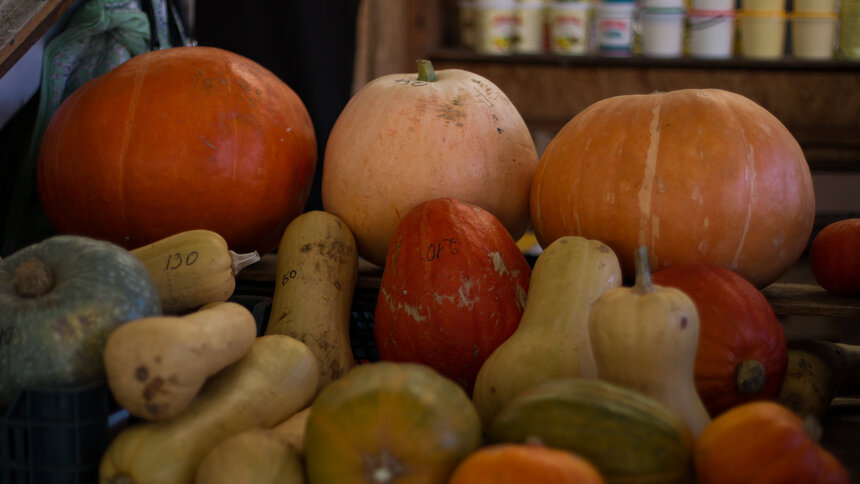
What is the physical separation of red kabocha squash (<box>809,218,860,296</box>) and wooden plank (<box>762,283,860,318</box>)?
0.02 metres

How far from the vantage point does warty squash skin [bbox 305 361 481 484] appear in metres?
0.76

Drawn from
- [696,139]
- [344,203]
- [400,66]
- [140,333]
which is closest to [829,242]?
[696,139]

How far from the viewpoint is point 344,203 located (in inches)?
58.8

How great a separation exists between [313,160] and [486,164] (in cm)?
41

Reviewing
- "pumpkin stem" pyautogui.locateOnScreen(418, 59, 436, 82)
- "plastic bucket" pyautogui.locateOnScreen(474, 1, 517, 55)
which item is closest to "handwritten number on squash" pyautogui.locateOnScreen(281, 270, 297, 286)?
"pumpkin stem" pyautogui.locateOnScreen(418, 59, 436, 82)

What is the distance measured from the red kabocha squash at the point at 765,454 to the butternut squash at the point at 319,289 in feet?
2.13

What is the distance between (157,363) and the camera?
82cm

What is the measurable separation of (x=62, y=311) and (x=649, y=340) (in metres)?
0.68

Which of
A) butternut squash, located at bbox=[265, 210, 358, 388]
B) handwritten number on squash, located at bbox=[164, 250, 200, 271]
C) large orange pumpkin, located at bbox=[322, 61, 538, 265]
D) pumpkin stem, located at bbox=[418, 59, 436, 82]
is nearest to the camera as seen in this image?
handwritten number on squash, located at bbox=[164, 250, 200, 271]

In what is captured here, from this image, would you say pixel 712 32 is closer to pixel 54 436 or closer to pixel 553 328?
pixel 553 328

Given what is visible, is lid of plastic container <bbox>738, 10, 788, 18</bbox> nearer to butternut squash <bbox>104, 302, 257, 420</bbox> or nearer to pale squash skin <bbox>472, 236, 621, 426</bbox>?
pale squash skin <bbox>472, 236, 621, 426</bbox>

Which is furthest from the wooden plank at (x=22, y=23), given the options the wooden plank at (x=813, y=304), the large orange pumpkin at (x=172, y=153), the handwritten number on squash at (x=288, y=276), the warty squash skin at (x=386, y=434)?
the wooden plank at (x=813, y=304)

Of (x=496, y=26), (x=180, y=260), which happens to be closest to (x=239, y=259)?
(x=180, y=260)

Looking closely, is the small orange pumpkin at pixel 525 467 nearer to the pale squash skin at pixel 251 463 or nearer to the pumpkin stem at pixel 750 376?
the pale squash skin at pixel 251 463
